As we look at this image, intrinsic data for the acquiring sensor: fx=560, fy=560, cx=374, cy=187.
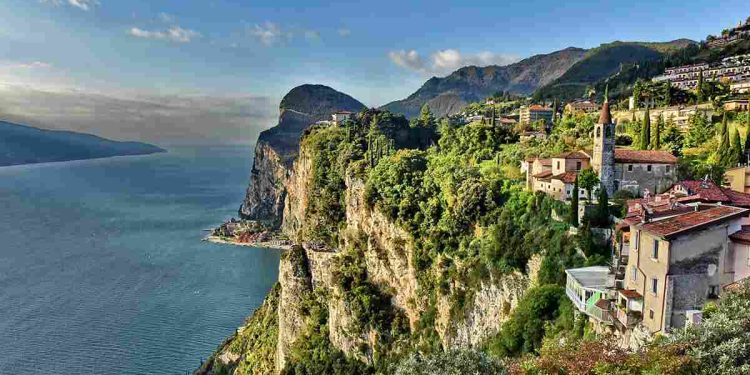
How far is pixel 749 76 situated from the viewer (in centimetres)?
5094

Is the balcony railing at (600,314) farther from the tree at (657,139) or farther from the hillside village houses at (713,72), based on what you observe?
the hillside village houses at (713,72)

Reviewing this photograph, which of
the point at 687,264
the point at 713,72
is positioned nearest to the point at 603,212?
the point at 687,264

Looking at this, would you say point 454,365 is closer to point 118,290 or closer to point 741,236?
point 741,236

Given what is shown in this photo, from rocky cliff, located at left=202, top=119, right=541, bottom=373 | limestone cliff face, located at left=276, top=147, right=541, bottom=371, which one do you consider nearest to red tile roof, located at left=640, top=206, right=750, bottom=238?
limestone cliff face, located at left=276, top=147, right=541, bottom=371

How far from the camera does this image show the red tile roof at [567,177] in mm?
29455

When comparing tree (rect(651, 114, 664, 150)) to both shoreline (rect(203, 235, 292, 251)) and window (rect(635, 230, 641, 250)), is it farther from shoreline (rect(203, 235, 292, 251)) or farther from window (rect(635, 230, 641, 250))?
shoreline (rect(203, 235, 292, 251))

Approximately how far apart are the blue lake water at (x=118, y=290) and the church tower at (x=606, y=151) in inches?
1574

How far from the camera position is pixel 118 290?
7081 centimetres

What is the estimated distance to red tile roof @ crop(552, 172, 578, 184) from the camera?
29.5m

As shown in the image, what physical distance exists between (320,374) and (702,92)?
37727 millimetres

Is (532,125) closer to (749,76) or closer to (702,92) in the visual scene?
(702,92)

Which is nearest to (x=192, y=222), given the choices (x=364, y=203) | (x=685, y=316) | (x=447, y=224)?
(x=364, y=203)

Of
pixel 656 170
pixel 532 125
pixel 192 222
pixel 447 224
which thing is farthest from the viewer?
pixel 192 222

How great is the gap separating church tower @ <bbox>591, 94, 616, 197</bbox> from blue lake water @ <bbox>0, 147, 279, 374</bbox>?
39991 millimetres
